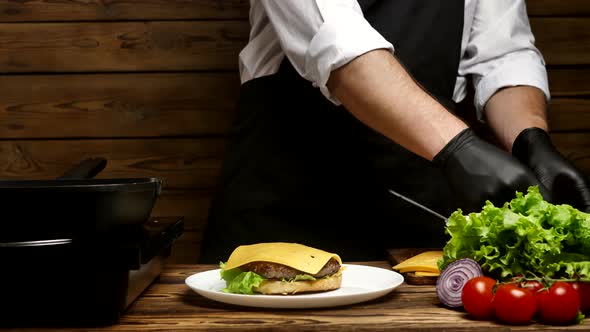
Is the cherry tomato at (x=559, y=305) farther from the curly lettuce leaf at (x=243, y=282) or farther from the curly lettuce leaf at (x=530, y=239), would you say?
the curly lettuce leaf at (x=243, y=282)

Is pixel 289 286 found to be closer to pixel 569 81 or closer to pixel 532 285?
pixel 532 285

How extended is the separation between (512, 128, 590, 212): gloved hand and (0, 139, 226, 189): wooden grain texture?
1180 millimetres

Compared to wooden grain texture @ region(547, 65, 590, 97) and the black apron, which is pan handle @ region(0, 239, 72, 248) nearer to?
the black apron

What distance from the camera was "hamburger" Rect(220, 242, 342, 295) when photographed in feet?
4.25

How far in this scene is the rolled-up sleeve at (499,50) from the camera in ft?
7.47

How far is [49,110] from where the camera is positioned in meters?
2.65

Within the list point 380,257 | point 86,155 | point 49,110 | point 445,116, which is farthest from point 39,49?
point 445,116

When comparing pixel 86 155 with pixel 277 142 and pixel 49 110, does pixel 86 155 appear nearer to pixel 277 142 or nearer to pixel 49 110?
pixel 49 110

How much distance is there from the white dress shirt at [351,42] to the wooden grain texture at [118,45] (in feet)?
1.35

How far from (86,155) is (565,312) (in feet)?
6.47

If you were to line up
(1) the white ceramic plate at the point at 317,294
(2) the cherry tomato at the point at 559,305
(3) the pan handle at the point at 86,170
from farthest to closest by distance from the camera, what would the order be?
(3) the pan handle at the point at 86,170
(1) the white ceramic plate at the point at 317,294
(2) the cherry tomato at the point at 559,305

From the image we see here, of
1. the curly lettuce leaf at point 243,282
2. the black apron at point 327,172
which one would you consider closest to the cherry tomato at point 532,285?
the curly lettuce leaf at point 243,282

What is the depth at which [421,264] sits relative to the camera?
149cm

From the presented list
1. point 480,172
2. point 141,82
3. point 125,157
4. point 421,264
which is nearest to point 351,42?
point 480,172
